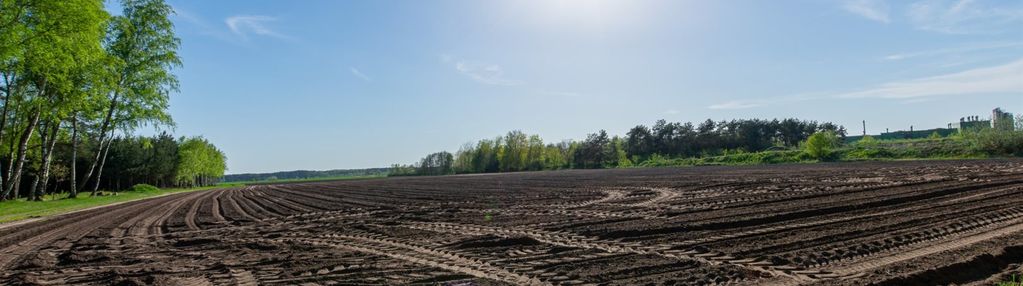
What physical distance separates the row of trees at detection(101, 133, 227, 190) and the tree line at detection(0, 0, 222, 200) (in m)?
25.7

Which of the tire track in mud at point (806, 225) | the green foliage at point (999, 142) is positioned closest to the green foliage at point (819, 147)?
the green foliage at point (999, 142)

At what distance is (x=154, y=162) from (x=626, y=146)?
82.3 m

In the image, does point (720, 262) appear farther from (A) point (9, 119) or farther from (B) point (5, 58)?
(A) point (9, 119)

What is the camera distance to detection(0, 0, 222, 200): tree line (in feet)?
64.6

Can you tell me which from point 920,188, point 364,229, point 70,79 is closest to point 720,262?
point 364,229

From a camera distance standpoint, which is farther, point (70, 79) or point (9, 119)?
point (9, 119)

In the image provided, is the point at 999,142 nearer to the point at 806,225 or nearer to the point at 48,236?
the point at 806,225

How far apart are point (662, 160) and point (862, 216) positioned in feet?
269

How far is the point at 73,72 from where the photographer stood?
25219 millimetres

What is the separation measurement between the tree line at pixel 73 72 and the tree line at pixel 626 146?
78642 mm

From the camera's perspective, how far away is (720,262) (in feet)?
22.8

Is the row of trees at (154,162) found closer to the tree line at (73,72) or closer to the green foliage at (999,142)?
the tree line at (73,72)

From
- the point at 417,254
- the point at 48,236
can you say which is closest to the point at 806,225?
the point at 417,254

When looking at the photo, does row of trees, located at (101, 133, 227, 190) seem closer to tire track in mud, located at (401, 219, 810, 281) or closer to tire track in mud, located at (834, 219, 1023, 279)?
tire track in mud, located at (401, 219, 810, 281)
